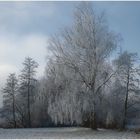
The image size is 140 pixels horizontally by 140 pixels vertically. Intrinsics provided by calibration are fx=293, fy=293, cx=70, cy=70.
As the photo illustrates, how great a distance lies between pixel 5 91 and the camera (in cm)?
1853

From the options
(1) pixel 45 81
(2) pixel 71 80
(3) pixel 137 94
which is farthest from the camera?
(3) pixel 137 94

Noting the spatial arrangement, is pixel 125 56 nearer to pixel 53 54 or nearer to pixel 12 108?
pixel 53 54

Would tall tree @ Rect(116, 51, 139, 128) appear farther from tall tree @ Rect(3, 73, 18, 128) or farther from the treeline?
tall tree @ Rect(3, 73, 18, 128)

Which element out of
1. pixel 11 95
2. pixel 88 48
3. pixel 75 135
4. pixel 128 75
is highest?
pixel 88 48

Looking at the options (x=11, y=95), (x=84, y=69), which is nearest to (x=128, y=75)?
(x=84, y=69)

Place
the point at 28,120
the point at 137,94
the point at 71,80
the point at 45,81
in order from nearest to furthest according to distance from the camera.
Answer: the point at 71,80, the point at 45,81, the point at 137,94, the point at 28,120

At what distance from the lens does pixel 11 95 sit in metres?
18.9

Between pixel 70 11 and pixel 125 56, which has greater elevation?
pixel 70 11

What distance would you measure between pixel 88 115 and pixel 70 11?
4.58 metres

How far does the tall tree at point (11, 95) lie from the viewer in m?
18.2

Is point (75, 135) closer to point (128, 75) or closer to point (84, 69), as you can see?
point (84, 69)

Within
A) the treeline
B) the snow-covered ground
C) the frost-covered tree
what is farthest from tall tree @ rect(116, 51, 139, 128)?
the snow-covered ground

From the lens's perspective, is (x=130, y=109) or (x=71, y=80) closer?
(x=71, y=80)

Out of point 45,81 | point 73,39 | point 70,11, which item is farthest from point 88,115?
point 70,11
